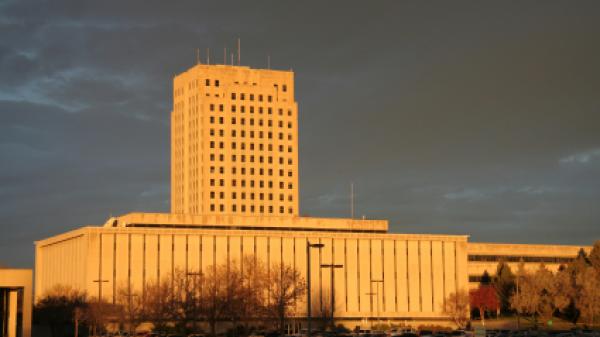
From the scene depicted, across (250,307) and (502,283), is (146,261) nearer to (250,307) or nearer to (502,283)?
(250,307)

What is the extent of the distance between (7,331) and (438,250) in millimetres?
96765

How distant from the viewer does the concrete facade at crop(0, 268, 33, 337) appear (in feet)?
377

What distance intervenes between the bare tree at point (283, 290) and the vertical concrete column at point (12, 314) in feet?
154

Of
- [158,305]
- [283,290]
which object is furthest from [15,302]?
[283,290]

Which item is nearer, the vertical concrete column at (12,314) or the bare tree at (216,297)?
the vertical concrete column at (12,314)

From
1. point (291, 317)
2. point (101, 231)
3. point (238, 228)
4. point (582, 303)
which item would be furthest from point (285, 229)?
point (582, 303)

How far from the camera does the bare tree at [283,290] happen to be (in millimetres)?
164625

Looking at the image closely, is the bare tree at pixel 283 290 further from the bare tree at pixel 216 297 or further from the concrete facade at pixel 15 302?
the concrete facade at pixel 15 302

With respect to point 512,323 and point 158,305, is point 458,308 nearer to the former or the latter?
point 512,323

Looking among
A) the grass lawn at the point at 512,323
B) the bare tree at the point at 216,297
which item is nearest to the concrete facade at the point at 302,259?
the bare tree at the point at 216,297

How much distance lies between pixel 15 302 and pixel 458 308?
9216cm

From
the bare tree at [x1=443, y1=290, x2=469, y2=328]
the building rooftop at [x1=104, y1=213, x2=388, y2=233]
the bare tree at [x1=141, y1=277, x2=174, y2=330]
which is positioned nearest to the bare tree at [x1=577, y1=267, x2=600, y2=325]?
the bare tree at [x1=443, y1=290, x2=469, y2=328]

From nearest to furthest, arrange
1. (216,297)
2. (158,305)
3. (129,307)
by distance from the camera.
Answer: (129,307) < (158,305) < (216,297)

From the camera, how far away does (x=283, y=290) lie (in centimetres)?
16488
